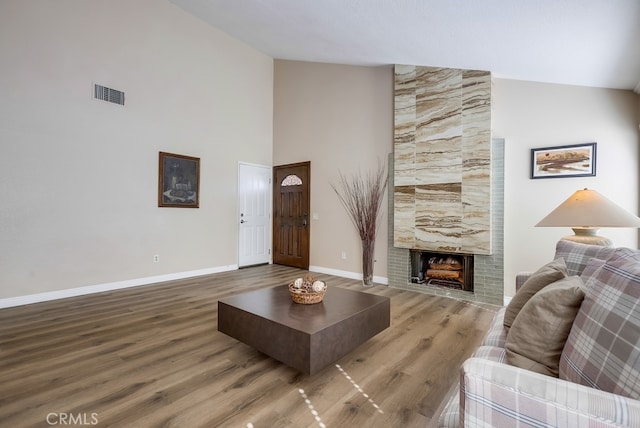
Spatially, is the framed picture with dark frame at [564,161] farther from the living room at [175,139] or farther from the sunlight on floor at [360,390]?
the sunlight on floor at [360,390]

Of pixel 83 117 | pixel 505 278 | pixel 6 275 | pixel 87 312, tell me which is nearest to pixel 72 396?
pixel 87 312

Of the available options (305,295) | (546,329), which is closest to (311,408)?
(305,295)

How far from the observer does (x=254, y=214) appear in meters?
6.17

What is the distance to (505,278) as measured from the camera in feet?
12.8

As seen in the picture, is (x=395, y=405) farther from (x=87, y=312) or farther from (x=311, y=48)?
(x=311, y=48)

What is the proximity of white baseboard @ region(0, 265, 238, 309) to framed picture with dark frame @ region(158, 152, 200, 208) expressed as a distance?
1.12m

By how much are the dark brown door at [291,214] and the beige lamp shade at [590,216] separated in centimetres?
397

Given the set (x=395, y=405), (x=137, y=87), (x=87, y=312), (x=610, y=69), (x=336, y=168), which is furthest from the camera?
(x=336, y=168)

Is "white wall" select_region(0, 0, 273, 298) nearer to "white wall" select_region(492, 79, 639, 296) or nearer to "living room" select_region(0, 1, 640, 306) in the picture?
"living room" select_region(0, 1, 640, 306)

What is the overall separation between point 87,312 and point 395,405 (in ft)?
10.9

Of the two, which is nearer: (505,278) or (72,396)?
(72,396)

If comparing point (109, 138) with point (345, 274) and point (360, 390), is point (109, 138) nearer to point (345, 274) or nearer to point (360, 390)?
point (345, 274)

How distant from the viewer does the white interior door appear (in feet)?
19.5

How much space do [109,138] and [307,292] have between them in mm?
3676
